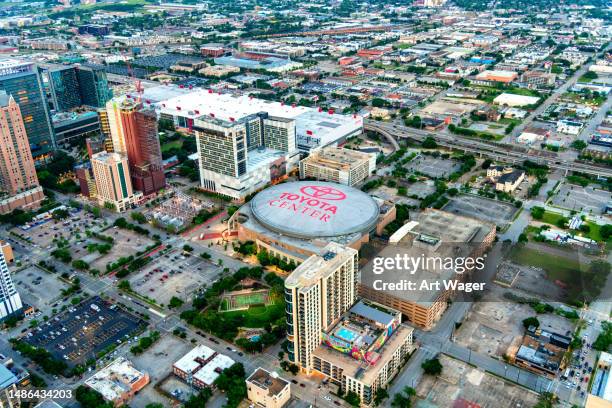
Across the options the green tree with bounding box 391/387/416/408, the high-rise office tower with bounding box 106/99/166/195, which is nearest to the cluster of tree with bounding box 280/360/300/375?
the green tree with bounding box 391/387/416/408

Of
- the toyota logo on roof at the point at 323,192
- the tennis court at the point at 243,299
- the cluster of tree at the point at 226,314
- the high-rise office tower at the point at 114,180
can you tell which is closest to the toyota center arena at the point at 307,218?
the toyota logo on roof at the point at 323,192

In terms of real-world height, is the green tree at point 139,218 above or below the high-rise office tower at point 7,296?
below

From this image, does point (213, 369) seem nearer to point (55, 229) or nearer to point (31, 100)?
point (55, 229)

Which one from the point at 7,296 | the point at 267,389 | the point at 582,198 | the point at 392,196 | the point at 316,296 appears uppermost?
the point at 316,296

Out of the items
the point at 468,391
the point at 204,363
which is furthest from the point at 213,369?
the point at 468,391

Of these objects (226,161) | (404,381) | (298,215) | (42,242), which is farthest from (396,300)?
(42,242)

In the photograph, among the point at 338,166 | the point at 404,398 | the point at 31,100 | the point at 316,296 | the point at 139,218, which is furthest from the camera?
the point at 31,100

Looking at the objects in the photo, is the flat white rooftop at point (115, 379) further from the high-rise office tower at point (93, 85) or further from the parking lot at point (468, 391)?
the high-rise office tower at point (93, 85)
